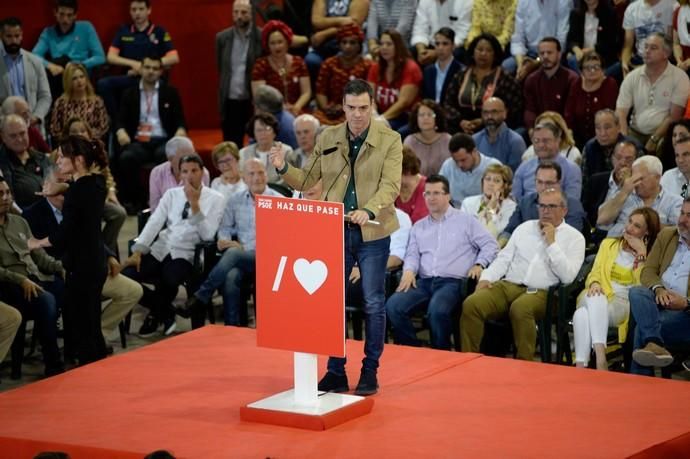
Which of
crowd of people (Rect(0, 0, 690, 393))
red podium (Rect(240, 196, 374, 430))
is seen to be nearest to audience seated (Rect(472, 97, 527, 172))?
crowd of people (Rect(0, 0, 690, 393))

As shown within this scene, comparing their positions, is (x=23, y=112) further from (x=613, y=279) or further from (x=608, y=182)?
(x=613, y=279)

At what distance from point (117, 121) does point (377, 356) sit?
236 inches

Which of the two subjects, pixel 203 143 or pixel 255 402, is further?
pixel 203 143

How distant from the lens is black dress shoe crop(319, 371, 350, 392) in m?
6.35

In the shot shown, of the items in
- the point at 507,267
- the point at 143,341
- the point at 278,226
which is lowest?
the point at 143,341

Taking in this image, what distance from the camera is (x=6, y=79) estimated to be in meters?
11.3

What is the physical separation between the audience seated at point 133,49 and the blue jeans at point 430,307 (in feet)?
15.8

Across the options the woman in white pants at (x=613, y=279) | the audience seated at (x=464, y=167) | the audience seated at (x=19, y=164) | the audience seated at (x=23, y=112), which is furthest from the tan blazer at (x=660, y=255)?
the audience seated at (x=23, y=112)

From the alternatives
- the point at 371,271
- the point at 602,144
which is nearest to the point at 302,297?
the point at 371,271

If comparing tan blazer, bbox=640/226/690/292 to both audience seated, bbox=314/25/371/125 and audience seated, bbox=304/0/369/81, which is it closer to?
audience seated, bbox=314/25/371/125

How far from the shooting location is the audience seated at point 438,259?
316 inches

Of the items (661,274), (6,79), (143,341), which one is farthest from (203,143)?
(661,274)

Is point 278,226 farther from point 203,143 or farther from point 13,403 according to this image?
point 203,143

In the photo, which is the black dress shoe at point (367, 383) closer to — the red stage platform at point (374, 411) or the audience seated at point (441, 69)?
the red stage platform at point (374, 411)
